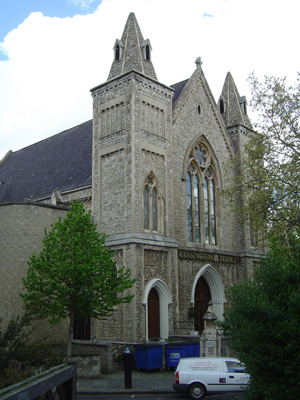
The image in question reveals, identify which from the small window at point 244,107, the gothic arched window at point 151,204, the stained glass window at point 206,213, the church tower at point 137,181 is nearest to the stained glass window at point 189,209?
the stained glass window at point 206,213

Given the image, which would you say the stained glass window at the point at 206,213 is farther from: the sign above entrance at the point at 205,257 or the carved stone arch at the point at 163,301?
the carved stone arch at the point at 163,301

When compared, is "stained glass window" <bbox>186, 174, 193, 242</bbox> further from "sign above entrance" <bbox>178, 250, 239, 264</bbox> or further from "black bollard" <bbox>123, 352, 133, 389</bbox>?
"black bollard" <bbox>123, 352, 133, 389</bbox>

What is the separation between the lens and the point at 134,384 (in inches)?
607

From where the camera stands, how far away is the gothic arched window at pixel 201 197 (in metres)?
24.1

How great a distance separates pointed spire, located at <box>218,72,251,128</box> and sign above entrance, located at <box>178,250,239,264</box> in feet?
28.7

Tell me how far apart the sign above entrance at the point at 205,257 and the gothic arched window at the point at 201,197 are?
78 centimetres

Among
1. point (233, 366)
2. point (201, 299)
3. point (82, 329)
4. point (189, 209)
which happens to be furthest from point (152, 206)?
point (233, 366)

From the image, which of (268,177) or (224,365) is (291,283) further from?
(268,177)

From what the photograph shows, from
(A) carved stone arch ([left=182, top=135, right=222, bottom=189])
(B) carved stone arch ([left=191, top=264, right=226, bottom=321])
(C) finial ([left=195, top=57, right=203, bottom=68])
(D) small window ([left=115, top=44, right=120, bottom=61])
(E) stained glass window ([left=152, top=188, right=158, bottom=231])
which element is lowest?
(B) carved stone arch ([left=191, top=264, right=226, bottom=321])

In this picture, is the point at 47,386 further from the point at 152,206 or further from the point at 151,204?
the point at 152,206

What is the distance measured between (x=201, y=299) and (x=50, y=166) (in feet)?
46.6

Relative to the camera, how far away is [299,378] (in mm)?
7598

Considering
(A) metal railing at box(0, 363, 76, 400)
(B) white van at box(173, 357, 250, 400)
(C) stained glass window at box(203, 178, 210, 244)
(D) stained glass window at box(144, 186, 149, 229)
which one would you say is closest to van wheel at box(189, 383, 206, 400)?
(B) white van at box(173, 357, 250, 400)

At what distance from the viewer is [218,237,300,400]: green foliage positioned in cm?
778
